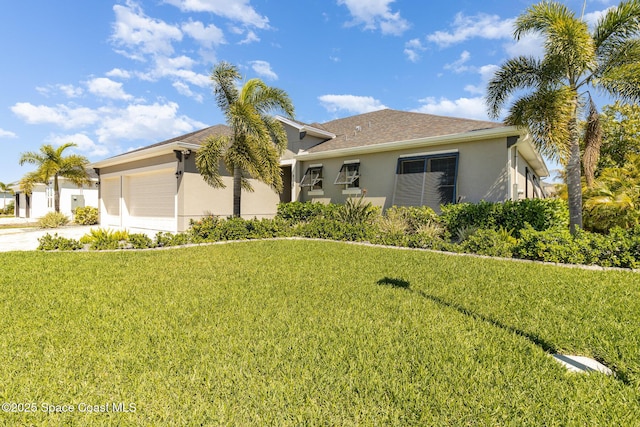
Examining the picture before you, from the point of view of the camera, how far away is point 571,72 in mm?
8641

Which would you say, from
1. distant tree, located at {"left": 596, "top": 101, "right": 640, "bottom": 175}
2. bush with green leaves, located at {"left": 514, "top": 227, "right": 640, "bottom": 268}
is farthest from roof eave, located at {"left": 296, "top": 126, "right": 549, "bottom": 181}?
distant tree, located at {"left": 596, "top": 101, "right": 640, "bottom": 175}

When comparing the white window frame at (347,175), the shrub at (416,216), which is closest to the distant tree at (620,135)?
the shrub at (416,216)

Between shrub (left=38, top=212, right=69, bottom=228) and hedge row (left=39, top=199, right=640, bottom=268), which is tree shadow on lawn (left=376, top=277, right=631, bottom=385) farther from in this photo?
shrub (left=38, top=212, right=69, bottom=228)

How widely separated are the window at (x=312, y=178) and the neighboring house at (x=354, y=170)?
0.05 m

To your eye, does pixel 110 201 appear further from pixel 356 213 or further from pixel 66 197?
pixel 356 213

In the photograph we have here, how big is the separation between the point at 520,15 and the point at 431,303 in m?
9.57

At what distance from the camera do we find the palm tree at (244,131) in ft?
35.6

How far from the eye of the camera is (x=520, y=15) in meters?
8.73

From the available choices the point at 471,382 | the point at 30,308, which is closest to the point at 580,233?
the point at 471,382

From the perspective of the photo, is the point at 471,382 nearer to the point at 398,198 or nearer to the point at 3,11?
the point at 398,198

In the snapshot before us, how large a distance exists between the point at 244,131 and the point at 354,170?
18.0ft

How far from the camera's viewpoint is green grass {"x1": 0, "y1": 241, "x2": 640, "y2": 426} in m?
2.16

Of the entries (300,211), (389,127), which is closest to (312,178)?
(300,211)

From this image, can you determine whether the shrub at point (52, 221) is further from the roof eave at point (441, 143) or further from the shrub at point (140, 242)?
the roof eave at point (441, 143)
